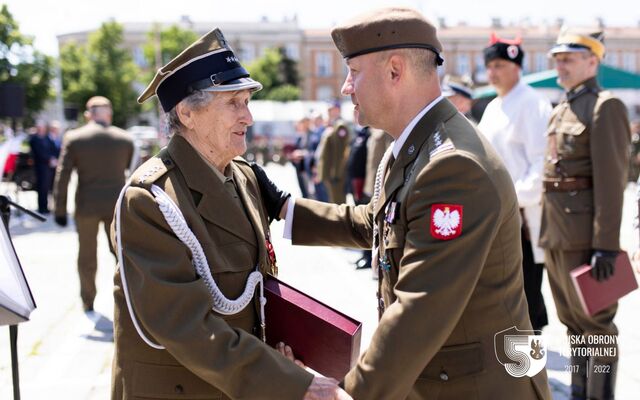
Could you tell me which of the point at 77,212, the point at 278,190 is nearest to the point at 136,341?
the point at 278,190

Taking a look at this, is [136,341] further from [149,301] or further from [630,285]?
[630,285]

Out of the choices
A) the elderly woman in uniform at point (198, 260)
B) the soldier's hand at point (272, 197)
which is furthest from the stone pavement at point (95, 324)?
the elderly woman in uniform at point (198, 260)

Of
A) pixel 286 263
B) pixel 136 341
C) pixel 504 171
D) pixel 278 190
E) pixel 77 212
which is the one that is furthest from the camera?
pixel 286 263

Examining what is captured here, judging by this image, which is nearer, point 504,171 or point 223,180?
point 504,171

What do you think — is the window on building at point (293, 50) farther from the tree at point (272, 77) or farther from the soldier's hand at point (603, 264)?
the soldier's hand at point (603, 264)

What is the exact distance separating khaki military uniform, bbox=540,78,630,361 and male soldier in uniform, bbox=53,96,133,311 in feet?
13.9

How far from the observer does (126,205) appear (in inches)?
84.2

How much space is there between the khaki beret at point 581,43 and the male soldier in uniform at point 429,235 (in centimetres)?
244

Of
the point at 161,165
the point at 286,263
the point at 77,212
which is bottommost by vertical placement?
the point at 286,263

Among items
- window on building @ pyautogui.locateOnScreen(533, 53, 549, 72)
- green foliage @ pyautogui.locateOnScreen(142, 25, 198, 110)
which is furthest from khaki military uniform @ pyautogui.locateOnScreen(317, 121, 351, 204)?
window on building @ pyautogui.locateOnScreen(533, 53, 549, 72)

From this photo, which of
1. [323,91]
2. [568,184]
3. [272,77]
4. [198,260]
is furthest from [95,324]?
[323,91]

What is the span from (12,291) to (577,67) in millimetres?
3324

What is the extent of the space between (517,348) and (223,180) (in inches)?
43.1

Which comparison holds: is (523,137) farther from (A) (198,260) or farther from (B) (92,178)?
(B) (92,178)
